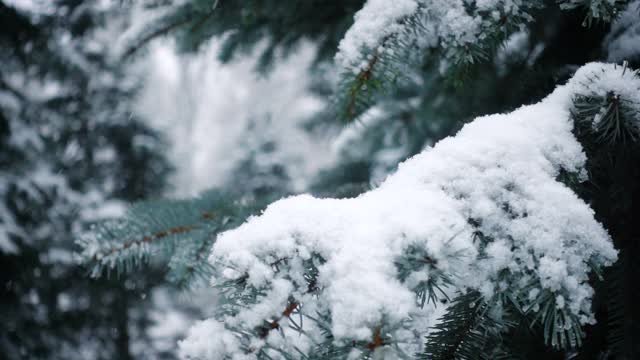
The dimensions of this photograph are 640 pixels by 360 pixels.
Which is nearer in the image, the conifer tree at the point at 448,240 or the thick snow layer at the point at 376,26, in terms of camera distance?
the conifer tree at the point at 448,240

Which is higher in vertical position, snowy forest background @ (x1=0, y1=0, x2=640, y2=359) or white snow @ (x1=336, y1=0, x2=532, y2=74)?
snowy forest background @ (x1=0, y1=0, x2=640, y2=359)

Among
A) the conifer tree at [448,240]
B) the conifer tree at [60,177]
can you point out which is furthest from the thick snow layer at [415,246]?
the conifer tree at [60,177]

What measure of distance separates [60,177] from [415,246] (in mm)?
3007

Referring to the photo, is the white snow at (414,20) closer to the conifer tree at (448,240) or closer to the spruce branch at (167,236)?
the conifer tree at (448,240)

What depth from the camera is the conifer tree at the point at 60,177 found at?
2584 millimetres

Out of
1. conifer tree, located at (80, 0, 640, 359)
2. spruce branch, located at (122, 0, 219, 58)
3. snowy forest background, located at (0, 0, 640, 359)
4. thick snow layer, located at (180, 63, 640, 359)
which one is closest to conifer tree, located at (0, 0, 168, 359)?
snowy forest background, located at (0, 0, 640, 359)

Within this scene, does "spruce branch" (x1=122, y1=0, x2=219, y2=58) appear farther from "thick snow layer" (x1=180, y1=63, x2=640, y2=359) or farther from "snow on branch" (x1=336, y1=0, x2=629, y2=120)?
"thick snow layer" (x1=180, y1=63, x2=640, y2=359)

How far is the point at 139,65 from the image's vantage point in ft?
11.7

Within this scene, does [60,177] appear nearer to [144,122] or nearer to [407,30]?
[144,122]

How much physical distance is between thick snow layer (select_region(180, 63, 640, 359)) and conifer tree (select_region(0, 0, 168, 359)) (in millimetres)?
2474

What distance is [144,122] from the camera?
3.46 m

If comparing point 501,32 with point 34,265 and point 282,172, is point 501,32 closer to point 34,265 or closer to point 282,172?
point 34,265

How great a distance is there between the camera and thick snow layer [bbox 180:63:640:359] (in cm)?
62

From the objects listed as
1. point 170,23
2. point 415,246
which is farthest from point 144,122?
point 415,246
